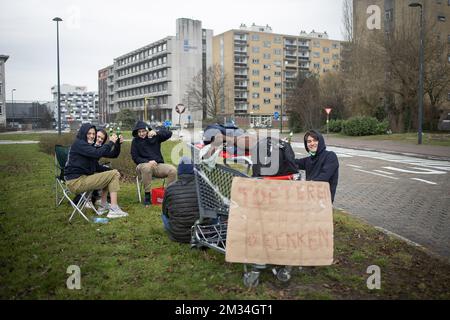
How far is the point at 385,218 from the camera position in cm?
737

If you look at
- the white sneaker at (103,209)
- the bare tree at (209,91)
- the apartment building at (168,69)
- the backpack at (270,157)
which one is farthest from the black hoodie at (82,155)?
the apartment building at (168,69)

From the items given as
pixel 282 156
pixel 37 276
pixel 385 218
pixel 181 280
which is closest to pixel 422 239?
pixel 385 218

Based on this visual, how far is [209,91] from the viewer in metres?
83.2

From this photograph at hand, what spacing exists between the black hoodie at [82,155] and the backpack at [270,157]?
2.71 meters

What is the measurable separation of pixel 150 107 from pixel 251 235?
89.9 metres

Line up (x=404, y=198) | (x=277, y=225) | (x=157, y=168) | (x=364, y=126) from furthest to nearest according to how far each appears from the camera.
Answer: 1. (x=364, y=126)
2. (x=404, y=198)
3. (x=157, y=168)
4. (x=277, y=225)

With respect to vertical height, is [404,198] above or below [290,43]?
below

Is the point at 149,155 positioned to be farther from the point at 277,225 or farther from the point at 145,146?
the point at 277,225

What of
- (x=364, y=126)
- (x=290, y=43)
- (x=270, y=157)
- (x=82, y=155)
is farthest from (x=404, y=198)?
(x=290, y=43)

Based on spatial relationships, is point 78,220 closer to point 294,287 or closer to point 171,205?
point 171,205

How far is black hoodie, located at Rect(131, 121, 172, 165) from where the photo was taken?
27.2 feet

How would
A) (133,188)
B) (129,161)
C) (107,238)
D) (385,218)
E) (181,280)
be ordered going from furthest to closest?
(129,161) → (133,188) → (385,218) → (107,238) → (181,280)

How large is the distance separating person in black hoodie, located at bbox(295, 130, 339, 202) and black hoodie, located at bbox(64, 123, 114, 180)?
316 cm

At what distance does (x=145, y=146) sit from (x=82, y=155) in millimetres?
1645
